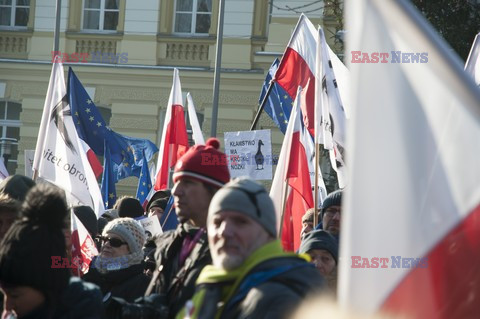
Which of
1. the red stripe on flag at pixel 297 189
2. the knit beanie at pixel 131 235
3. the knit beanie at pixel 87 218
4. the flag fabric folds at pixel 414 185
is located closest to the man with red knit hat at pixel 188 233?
the knit beanie at pixel 131 235

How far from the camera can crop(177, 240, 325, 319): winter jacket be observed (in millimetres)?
3250

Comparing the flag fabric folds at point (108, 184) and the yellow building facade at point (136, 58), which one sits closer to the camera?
the flag fabric folds at point (108, 184)

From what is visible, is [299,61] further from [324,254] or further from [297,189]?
[324,254]

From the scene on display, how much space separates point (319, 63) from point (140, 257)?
3.86 metres

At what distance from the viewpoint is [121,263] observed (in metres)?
5.88

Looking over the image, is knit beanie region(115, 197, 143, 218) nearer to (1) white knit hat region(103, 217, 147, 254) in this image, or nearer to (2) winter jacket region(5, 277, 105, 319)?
(1) white knit hat region(103, 217, 147, 254)

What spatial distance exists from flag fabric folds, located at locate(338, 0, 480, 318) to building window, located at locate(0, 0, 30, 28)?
2322 cm

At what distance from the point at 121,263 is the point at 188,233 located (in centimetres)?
146

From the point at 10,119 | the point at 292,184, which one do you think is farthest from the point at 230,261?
the point at 10,119

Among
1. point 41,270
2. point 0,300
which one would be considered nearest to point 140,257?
point 0,300

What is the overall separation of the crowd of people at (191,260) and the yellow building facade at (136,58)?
19.1 m

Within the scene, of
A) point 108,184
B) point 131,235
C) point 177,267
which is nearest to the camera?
point 177,267

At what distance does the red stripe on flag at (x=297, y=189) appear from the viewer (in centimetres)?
849

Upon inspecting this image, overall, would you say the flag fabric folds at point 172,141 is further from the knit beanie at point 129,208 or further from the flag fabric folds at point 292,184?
the flag fabric folds at point 292,184
